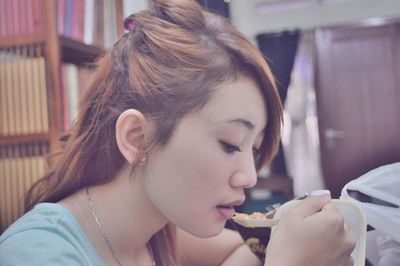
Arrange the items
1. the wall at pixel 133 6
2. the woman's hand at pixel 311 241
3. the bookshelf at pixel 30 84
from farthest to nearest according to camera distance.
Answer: the bookshelf at pixel 30 84, the wall at pixel 133 6, the woman's hand at pixel 311 241

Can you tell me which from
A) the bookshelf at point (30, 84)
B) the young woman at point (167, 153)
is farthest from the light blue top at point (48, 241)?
the bookshelf at point (30, 84)

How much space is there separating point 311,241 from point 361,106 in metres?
0.22

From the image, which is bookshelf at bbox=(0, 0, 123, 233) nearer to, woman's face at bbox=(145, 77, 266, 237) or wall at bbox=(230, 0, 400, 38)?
wall at bbox=(230, 0, 400, 38)

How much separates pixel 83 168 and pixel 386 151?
19.1 inches

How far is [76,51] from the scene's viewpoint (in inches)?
54.7

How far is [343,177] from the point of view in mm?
681

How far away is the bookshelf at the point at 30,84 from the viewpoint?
1.25 meters

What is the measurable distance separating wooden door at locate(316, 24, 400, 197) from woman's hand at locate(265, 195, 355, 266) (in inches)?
3.3

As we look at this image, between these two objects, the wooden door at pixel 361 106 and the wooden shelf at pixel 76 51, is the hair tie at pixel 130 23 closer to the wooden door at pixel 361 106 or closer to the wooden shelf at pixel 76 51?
the wooden door at pixel 361 106

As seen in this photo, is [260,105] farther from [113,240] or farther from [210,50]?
[113,240]

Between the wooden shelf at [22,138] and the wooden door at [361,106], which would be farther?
the wooden shelf at [22,138]

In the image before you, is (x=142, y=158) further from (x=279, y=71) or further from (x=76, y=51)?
(x=76, y=51)

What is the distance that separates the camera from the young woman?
617 millimetres

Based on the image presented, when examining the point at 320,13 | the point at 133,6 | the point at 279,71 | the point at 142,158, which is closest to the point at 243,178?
the point at 142,158
